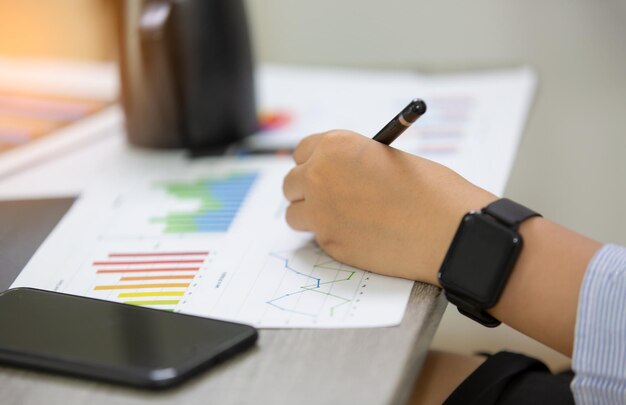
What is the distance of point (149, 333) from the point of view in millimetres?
538

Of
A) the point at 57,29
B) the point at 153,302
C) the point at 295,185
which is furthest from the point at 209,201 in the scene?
the point at 57,29

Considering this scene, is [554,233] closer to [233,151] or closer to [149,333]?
[149,333]

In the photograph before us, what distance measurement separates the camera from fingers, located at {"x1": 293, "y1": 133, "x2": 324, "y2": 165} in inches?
29.0

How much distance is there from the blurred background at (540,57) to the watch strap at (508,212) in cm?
78

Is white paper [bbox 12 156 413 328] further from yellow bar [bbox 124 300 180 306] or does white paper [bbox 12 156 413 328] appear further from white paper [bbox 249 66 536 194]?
white paper [bbox 249 66 536 194]

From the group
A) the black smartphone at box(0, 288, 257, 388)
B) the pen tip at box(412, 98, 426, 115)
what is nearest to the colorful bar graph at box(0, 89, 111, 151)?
the black smartphone at box(0, 288, 257, 388)

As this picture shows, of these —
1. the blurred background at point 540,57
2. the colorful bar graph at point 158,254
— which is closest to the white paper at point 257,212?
the colorful bar graph at point 158,254

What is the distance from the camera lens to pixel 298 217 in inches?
28.1

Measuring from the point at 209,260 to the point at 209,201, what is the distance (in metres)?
0.16

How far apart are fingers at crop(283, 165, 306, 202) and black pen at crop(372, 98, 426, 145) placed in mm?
82

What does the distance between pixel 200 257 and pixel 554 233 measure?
0.29 m

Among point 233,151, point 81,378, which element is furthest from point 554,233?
point 233,151

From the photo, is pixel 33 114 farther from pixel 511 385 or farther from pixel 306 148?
pixel 511 385

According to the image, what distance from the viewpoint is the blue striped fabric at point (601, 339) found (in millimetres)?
538
